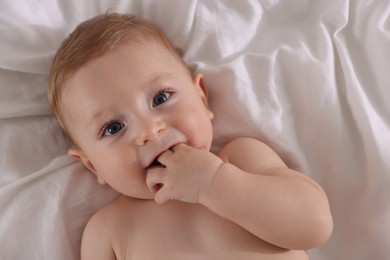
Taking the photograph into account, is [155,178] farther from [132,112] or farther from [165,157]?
[132,112]

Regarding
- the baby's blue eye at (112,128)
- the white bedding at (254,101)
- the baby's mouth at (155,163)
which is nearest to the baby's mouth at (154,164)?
the baby's mouth at (155,163)

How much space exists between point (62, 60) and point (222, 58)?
0.40m

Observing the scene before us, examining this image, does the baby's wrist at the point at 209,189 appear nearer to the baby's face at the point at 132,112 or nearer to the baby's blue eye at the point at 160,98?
the baby's face at the point at 132,112

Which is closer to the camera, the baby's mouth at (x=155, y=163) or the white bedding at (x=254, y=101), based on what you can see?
the baby's mouth at (x=155, y=163)

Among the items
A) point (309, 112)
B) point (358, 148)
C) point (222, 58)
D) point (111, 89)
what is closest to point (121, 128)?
point (111, 89)

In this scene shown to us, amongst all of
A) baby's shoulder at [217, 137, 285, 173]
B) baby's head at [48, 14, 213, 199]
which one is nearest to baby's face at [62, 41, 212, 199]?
baby's head at [48, 14, 213, 199]

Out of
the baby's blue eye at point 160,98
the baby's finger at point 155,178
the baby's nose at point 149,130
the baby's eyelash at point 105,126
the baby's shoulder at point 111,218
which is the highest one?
the baby's blue eye at point 160,98

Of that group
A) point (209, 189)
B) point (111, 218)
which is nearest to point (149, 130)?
point (209, 189)

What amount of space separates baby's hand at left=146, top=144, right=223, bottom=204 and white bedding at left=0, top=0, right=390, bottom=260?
25 centimetres

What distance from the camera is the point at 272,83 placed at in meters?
1.36

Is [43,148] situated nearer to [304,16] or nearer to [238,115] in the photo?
[238,115]

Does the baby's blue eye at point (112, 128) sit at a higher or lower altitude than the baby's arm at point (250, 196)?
higher

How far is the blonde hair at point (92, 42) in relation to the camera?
1.22 meters

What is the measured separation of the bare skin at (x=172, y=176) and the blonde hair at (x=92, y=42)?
0.9 inches
